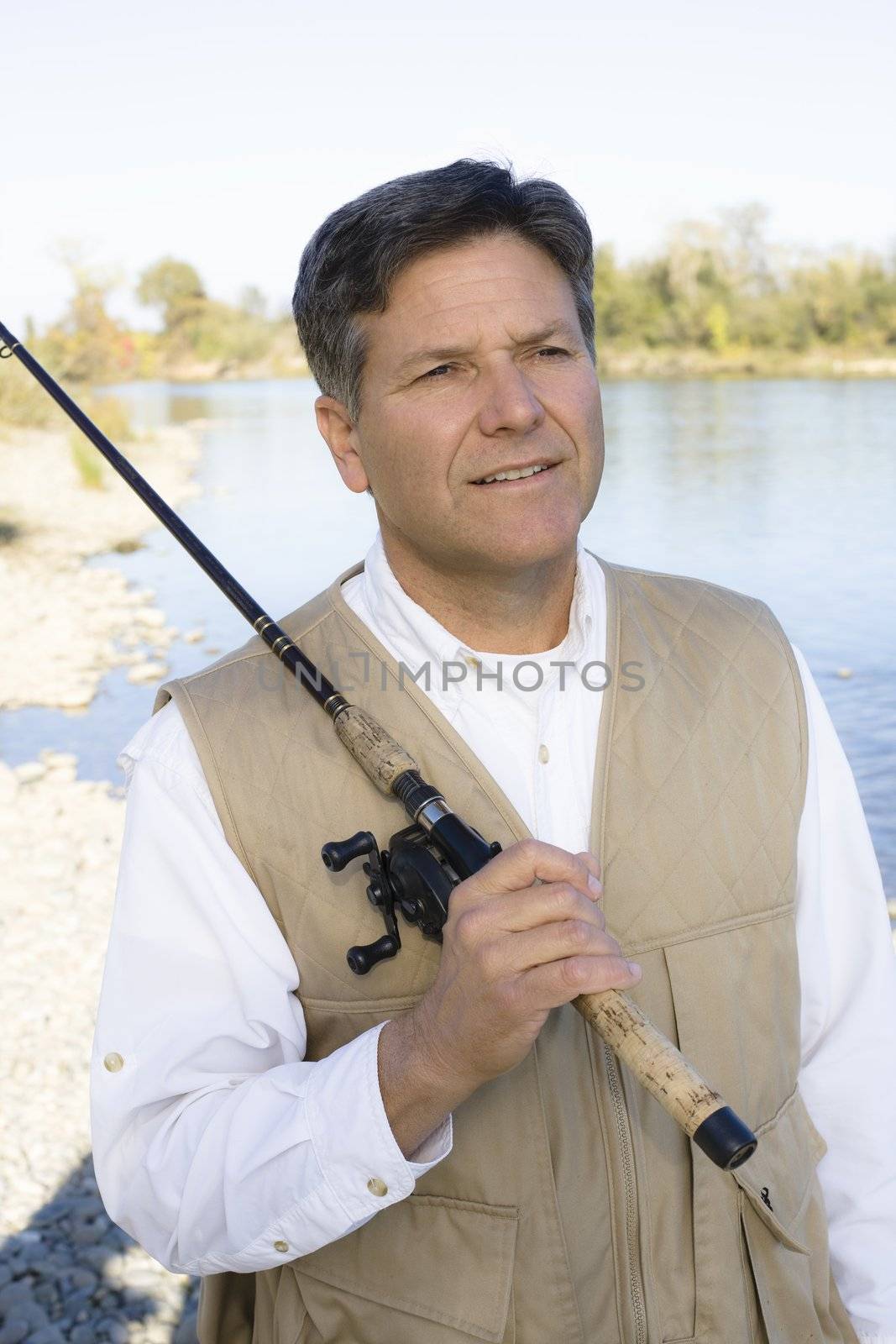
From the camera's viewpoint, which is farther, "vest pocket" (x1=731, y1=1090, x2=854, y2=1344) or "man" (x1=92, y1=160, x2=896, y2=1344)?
"vest pocket" (x1=731, y1=1090, x2=854, y2=1344)

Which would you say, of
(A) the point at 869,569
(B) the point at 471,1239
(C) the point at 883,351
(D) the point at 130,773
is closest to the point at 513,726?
(D) the point at 130,773

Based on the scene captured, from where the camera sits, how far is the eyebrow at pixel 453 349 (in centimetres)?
173

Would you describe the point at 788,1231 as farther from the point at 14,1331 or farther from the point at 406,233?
the point at 14,1331

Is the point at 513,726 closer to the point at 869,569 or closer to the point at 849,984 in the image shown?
the point at 849,984

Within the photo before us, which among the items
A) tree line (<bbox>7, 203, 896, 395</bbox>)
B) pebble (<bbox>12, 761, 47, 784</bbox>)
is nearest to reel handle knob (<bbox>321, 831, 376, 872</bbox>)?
pebble (<bbox>12, 761, 47, 784</bbox>)

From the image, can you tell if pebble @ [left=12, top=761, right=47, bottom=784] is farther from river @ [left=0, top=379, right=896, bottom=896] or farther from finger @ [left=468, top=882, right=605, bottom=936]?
finger @ [left=468, top=882, right=605, bottom=936]

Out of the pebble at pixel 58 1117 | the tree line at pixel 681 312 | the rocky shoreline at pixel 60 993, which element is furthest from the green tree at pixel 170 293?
the pebble at pixel 58 1117

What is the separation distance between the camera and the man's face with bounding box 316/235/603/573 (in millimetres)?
1719

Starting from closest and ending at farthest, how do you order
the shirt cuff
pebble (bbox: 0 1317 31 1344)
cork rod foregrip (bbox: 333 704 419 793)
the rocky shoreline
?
1. the shirt cuff
2. cork rod foregrip (bbox: 333 704 419 793)
3. pebble (bbox: 0 1317 31 1344)
4. the rocky shoreline

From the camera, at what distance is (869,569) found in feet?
39.8

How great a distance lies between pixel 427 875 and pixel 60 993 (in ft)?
11.3

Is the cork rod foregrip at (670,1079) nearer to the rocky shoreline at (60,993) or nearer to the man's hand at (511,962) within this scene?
the man's hand at (511,962)

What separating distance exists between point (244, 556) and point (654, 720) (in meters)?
12.7

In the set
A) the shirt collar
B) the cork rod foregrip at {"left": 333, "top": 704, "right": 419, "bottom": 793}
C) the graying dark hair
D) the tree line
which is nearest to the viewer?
the cork rod foregrip at {"left": 333, "top": 704, "right": 419, "bottom": 793}
